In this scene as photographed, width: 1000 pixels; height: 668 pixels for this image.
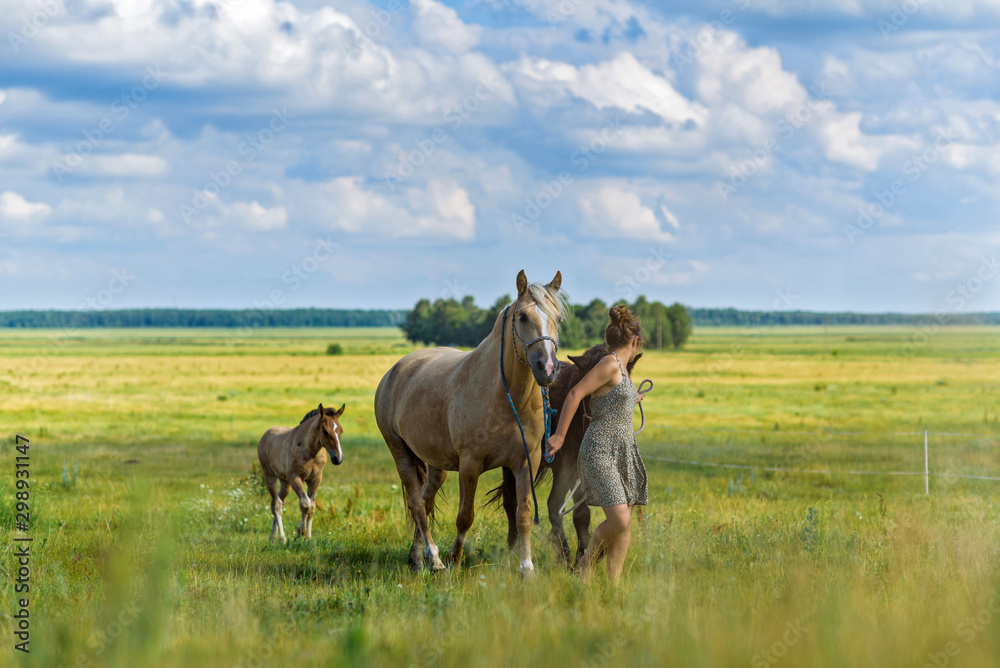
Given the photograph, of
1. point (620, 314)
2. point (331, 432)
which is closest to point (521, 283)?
point (620, 314)

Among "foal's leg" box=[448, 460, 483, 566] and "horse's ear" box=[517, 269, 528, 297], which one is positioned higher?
"horse's ear" box=[517, 269, 528, 297]

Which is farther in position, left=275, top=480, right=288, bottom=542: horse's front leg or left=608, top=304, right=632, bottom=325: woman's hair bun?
left=275, top=480, right=288, bottom=542: horse's front leg

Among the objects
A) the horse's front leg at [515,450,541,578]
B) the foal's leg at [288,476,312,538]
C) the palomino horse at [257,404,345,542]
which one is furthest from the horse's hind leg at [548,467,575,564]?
the foal's leg at [288,476,312,538]

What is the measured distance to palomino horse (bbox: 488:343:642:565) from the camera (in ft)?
24.2

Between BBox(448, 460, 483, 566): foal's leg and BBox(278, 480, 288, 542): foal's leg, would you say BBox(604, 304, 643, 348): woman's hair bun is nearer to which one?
BBox(448, 460, 483, 566): foal's leg

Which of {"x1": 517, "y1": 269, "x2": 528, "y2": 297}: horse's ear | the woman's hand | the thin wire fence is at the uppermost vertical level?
{"x1": 517, "y1": 269, "x2": 528, "y2": 297}: horse's ear

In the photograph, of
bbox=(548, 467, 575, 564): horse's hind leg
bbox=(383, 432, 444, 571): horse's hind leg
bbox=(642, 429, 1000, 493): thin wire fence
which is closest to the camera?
bbox=(548, 467, 575, 564): horse's hind leg

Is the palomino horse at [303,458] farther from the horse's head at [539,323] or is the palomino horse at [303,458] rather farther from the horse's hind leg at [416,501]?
the horse's head at [539,323]

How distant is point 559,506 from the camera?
7660 mm

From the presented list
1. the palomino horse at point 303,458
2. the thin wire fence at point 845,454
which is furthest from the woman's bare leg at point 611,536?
the thin wire fence at point 845,454

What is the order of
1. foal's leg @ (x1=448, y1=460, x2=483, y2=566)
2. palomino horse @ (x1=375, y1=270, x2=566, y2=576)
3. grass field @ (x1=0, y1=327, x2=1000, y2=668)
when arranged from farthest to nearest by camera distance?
foal's leg @ (x1=448, y1=460, x2=483, y2=566)
palomino horse @ (x1=375, y1=270, x2=566, y2=576)
grass field @ (x1=0, y1=327, x2=1000, y2=668)

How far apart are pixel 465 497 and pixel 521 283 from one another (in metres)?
2.02

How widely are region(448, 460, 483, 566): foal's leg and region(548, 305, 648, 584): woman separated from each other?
120 centimetres

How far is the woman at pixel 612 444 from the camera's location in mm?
5906
